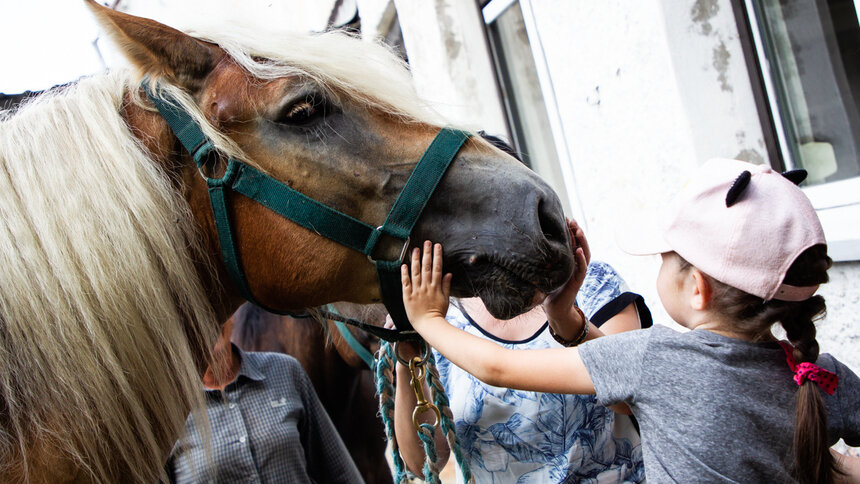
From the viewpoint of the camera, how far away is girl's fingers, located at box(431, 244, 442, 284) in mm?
1231

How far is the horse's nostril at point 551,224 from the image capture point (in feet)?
4.06

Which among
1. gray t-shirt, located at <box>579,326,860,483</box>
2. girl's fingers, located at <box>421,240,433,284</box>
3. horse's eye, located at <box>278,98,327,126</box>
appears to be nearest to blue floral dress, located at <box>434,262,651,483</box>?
gray t-shirt, located at <box>579,326,860,483</box>

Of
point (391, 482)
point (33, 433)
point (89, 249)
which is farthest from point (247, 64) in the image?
point (391, 482)

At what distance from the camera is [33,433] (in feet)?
3.71

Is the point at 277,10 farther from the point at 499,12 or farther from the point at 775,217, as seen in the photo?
the point at 775,217

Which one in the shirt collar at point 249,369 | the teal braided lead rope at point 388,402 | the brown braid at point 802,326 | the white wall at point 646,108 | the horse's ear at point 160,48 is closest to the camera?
the brown braid at point 802,326

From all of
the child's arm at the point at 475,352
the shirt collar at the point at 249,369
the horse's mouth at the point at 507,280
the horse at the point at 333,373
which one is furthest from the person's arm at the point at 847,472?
the horse at the point at 333,373

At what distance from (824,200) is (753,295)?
130 cm

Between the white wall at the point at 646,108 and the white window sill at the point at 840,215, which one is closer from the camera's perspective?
the white window sill at the point at 840,215

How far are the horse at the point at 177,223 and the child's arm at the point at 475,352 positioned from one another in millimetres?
55

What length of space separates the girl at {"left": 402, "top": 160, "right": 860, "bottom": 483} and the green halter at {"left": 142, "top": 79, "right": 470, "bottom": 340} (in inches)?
10.0

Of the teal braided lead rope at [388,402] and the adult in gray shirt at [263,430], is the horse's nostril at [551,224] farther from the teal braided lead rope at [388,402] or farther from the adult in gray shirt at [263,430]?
the adult in gray shirt at [263,430]

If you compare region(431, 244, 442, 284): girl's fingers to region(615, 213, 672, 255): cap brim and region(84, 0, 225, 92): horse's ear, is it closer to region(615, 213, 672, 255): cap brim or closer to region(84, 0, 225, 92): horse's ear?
region(615, 213, 672, 255): cap brim

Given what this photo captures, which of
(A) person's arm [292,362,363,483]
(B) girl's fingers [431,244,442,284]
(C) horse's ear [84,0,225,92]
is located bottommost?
(A) person's arm [292,362,363,483]
